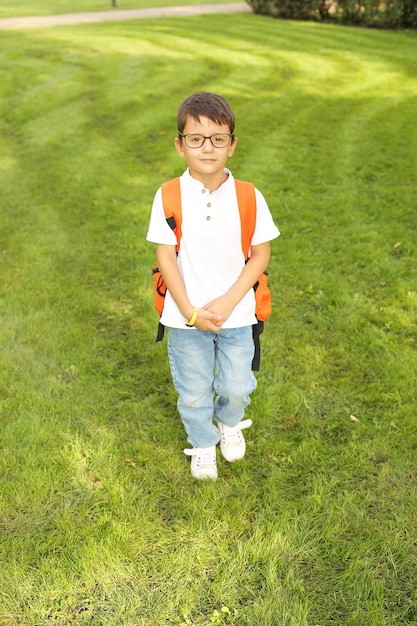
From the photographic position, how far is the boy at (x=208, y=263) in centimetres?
251

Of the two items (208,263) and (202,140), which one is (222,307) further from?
(202,140)

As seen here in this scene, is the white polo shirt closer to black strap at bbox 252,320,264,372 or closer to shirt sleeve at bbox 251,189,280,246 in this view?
shirt sleeve at bbox 251,189,280,246

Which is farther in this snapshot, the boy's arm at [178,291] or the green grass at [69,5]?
the green grass at [69,5]

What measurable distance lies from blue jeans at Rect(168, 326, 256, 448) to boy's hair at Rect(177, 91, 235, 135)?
973 mm

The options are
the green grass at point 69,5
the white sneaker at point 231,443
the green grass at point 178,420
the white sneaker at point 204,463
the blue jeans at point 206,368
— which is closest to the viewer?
the green grass at point 178,420

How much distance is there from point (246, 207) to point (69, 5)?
2838 cm

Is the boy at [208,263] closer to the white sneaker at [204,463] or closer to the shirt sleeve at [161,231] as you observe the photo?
the shirt sleeve at [161,231]

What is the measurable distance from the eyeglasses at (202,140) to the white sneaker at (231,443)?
1606 millimetres

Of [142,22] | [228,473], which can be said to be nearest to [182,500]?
[228,473]

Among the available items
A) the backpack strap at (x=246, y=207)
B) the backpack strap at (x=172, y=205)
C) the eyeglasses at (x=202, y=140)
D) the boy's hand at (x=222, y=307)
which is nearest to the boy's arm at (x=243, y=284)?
the boy's hand at (x=222, y=307)

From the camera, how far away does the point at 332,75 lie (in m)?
11.9

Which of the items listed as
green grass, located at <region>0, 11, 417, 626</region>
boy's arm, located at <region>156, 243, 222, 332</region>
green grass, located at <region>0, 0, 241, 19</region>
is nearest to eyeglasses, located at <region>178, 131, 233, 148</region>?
boy's arm, located at <region>156, 243, 222, 332</region>

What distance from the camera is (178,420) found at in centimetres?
362

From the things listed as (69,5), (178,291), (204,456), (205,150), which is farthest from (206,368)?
(69,5)
